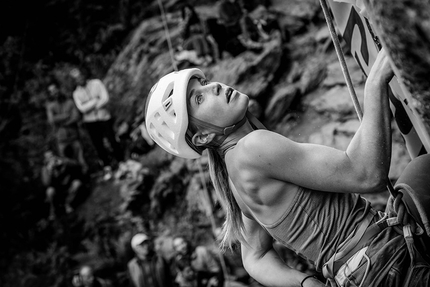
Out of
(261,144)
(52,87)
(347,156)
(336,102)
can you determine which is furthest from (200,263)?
(347,156)

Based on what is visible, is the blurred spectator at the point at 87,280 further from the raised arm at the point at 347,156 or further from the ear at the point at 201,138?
the raised arm at the point at 347,156

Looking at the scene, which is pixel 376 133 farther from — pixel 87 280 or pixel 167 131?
pixel 87 280

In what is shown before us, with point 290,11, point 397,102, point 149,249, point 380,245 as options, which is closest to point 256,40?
point 290,11

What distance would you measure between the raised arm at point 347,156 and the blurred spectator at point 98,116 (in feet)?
30.0

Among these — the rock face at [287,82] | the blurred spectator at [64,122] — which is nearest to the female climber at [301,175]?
the rock face at [287,82]

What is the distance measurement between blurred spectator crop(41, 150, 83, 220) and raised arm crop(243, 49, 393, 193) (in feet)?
29.8

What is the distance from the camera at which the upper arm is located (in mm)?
1631

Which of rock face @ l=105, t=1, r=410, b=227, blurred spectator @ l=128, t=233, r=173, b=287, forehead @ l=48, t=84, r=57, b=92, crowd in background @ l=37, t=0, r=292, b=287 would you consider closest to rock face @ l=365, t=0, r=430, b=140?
rock face @ l=105, t=1, r=410, b=227

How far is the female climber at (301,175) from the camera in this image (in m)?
1.60

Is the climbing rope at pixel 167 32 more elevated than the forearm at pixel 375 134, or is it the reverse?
the forearm at pixel 375 134

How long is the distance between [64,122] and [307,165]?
32.7ft

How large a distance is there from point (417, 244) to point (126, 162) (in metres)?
9.06

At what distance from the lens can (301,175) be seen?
1705mm

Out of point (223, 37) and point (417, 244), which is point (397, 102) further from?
point (223, 37)
